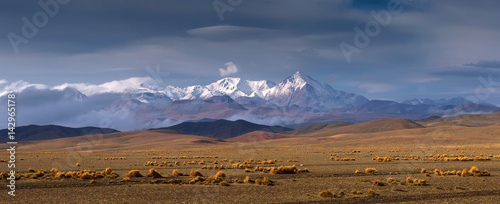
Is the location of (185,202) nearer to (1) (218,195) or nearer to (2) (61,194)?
(1) (218,195)

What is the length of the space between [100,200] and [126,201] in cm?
161

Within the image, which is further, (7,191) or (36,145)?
(36,145)

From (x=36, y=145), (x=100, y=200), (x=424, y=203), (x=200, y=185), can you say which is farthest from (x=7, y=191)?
(x=36, y=145)

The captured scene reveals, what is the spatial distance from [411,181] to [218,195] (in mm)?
15182

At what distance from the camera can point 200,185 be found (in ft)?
101

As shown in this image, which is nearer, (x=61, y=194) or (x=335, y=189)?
(x=61, y=194)

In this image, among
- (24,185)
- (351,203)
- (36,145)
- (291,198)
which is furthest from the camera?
(36,145)

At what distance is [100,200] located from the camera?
24141 millimetres

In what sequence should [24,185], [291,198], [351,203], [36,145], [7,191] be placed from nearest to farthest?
1. [351,203]
2. [291,198]
3. [7,191]
4. [24,185]
5. [36,145]

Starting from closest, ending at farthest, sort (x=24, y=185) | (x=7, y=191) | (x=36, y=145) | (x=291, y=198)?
(x=291, y=198) < (x=7, y=191) < (x=24, y=185) < (x=36, y=145)

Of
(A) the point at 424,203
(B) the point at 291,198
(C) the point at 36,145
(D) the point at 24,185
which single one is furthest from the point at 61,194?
(C) the point at 36,145

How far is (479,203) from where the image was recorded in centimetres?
2309

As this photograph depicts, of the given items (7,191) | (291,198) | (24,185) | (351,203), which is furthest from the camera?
(24,185)

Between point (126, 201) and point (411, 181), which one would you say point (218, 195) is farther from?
point (411, 181)
